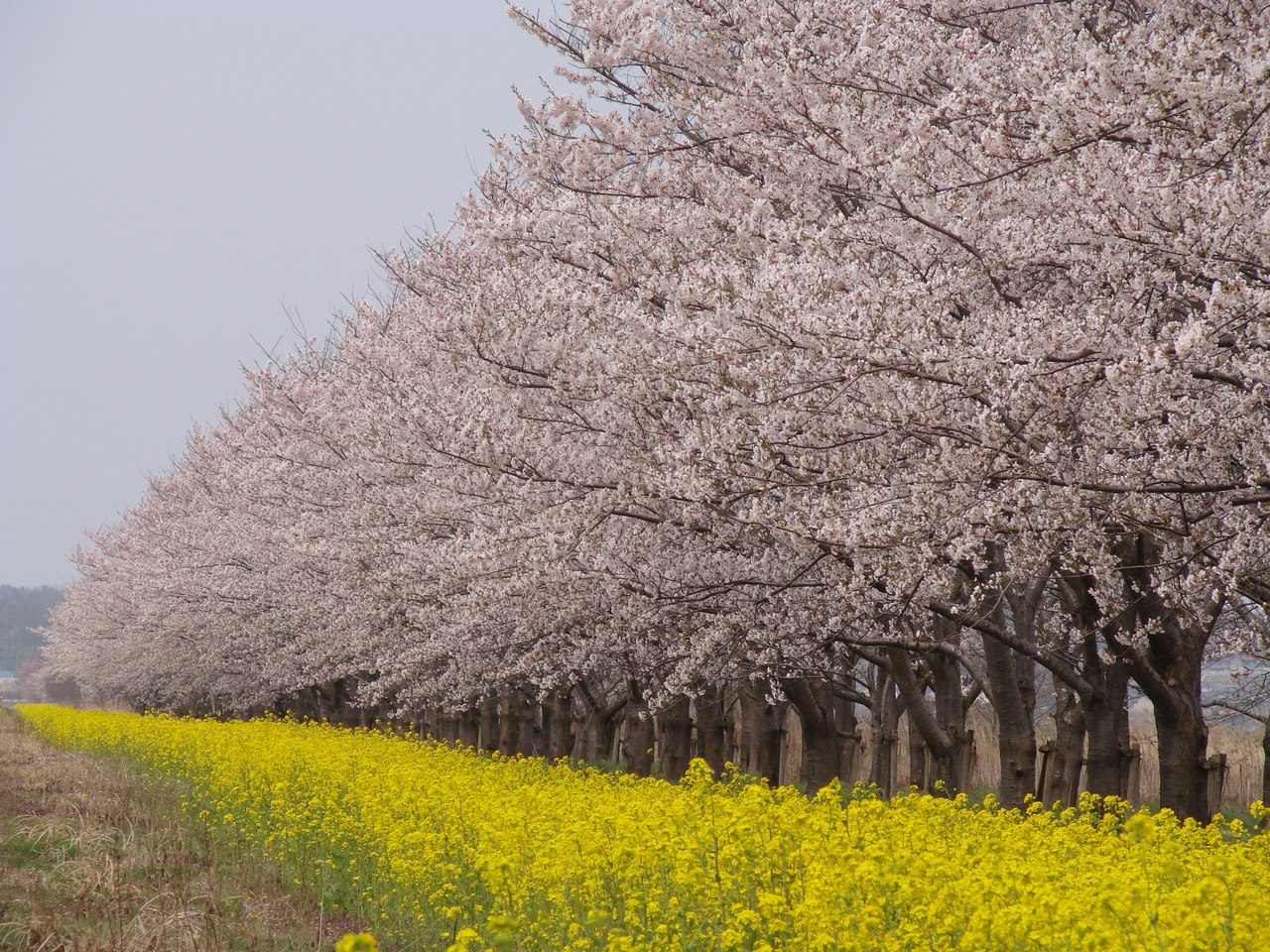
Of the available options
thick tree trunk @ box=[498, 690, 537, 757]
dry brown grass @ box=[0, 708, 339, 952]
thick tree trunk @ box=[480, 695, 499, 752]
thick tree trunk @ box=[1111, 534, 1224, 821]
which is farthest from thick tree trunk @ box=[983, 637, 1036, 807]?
thick tree trunk @ box=[480, 695, 499, 752]

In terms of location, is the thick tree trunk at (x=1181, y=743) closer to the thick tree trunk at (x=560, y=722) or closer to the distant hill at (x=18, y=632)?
the thick tree trunk at (x=560, y=722)

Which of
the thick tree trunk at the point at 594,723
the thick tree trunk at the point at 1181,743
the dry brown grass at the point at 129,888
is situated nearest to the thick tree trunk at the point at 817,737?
the thick tree trunk at the point at 1181,743

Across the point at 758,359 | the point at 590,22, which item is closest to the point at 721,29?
the point at 590,22

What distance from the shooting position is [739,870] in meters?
6.62

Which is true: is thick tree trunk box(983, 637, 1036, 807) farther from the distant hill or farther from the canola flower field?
the distant hill

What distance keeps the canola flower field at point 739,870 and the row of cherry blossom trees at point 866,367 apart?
1.85 m

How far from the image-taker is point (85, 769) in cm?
1808

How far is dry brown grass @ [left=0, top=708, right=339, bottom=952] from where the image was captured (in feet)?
24.4

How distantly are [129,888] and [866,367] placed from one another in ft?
21.9

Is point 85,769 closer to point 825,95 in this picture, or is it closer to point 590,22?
point 590,22

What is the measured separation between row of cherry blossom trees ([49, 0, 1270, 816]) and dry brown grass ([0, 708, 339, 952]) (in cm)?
376

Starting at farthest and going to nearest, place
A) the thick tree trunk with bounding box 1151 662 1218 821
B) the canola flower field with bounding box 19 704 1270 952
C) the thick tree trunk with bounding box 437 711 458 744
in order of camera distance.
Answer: the thick tree trunk with bounding box 437 711 458 744 → the thick tree trunk with bounding box 1151 662 1218 821 → the canola flower field with bounding box 19 704 1270 952

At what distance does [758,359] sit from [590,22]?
4.91 metres

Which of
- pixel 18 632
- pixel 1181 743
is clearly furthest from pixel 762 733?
pixel 18 632
